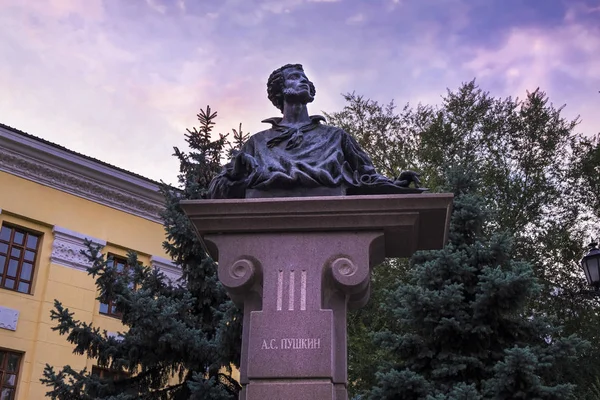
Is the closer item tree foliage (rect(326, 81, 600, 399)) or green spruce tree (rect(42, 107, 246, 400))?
green spruce tree (rect(42, 107, 246, 400))

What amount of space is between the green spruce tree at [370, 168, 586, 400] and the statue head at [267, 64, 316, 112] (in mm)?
5149

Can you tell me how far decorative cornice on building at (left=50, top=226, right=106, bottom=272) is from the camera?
1734 centimetres

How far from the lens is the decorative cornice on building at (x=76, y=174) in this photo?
1695 cm

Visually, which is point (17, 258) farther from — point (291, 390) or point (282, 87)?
point (291, 390)

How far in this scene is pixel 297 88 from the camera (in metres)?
6.51

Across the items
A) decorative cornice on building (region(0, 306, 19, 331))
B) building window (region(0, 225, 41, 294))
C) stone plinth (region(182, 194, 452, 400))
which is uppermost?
building window (region(0, 225, 41, 294))

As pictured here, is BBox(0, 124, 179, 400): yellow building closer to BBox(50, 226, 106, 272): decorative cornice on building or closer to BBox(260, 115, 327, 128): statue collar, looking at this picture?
BBox(50, 226, 106, 272): decorative cornice on building

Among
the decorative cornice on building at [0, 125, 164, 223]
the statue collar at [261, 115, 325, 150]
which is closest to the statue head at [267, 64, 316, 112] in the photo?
the statue collar at [261, 115, 325, 150]

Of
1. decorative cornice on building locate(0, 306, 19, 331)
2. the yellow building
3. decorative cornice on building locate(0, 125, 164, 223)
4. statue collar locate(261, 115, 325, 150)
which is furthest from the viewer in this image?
decorative cornice on building locate(0, 125, 164, 223)

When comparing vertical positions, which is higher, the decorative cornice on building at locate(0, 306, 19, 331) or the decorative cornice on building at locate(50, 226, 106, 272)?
the decorative cornice on building at locate(50, 226, 106, 272)

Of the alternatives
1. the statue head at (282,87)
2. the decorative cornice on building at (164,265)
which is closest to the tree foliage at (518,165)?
the decorative cornice on building at (164,265)

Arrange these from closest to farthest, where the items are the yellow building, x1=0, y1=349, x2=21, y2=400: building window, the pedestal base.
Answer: the pedestal base < x1=0, y1=349, x2=21, y2=400: building window < the yellow building

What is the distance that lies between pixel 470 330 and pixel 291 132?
228 inches

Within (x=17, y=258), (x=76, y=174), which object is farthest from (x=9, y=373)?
(x=76, y=174)
